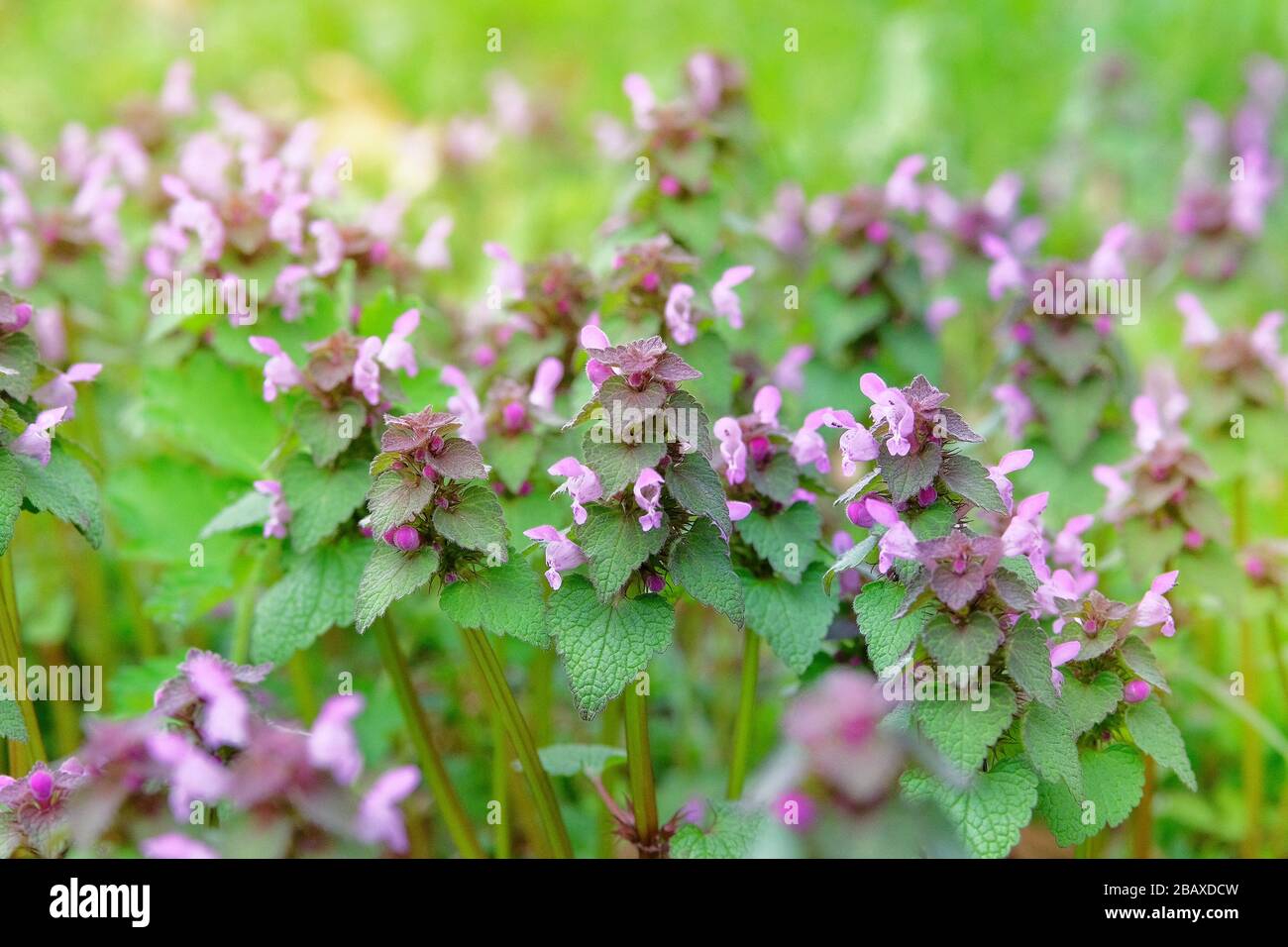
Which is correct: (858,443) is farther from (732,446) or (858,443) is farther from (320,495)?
(320,495)

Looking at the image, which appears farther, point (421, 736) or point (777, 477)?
point (421, 736)

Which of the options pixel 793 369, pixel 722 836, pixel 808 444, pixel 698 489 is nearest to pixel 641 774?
pixel 722 836

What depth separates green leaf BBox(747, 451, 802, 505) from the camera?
2100mm

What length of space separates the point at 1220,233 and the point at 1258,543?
1185 millimetres

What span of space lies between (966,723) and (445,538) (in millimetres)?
851

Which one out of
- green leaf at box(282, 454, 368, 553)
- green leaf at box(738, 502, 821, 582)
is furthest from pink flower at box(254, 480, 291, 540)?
green leaf at box(738, 502, 821, 582)

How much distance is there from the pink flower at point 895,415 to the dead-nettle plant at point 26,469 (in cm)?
134

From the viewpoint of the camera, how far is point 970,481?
6.08 ft

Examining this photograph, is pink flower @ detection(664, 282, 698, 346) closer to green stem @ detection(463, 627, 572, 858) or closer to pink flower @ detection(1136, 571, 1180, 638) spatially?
green stem @ detection(463, 627, 572, 858)

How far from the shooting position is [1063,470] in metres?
2.73

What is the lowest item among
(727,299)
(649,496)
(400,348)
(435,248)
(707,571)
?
(707,571)

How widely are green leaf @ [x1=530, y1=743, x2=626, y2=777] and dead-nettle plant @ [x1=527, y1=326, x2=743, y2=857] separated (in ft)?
1.00

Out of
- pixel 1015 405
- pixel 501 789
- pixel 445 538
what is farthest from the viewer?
pixel 1015 405

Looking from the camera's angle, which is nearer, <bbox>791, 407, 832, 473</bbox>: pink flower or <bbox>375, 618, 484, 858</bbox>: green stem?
<bbox>791, 407, 832, 473</bbox>: pink flower
